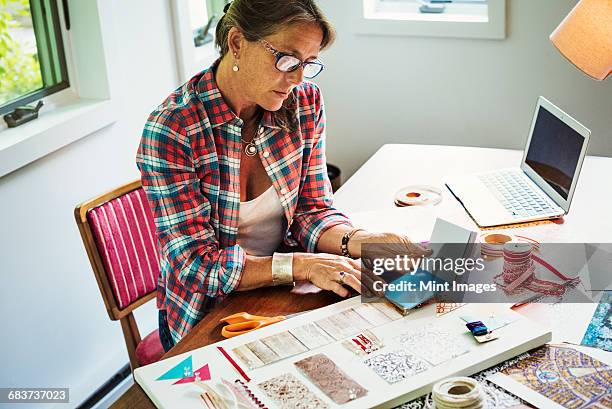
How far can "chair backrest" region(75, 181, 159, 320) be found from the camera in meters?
2.01

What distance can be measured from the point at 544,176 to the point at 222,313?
3.04ft

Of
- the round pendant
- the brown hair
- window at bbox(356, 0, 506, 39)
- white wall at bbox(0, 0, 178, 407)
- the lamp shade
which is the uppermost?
the brown hair

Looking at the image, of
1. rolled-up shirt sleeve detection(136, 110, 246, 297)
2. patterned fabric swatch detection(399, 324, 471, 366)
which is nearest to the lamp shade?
patterned fabric swatch detection(399, 324, 471, 366)

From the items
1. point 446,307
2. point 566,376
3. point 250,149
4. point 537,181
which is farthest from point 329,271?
point 537,181

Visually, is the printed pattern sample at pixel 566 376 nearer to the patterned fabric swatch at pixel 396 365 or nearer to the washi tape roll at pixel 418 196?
the patterned fabric swatch at pixel 396 365

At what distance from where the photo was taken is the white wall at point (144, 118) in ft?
8.12

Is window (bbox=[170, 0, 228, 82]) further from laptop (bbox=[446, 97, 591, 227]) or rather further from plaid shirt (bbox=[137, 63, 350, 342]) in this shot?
laptop (bbox=[446, 97, 591, 227])

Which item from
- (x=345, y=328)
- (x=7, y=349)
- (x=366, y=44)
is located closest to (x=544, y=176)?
(x=345, y=328)

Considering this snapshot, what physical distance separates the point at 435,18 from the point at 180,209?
1.75 m

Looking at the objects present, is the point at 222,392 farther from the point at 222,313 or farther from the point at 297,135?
the point at 297,135

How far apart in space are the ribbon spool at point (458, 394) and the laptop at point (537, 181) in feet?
2.29

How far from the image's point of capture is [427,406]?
4.58 feet

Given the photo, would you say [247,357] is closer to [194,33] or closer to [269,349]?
[269,349]

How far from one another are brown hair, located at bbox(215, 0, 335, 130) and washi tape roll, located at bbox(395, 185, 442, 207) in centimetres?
52
